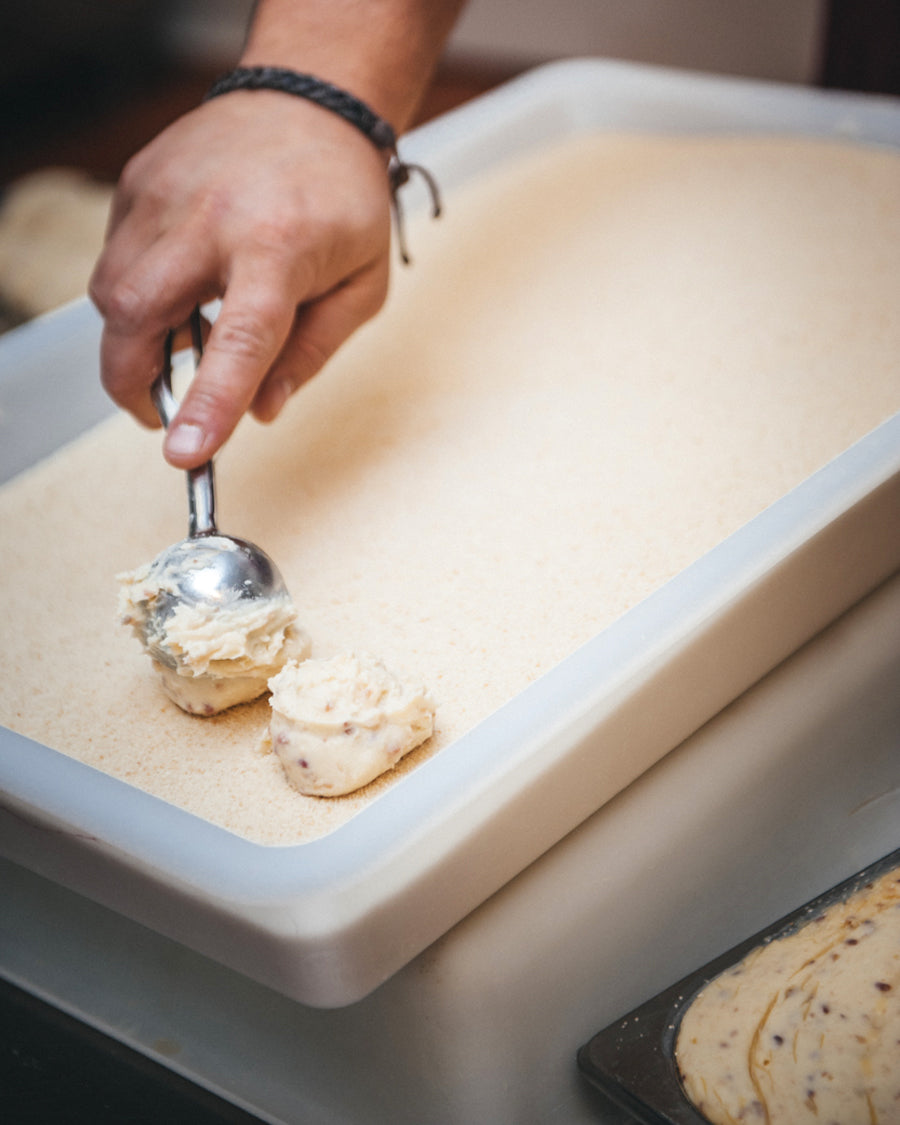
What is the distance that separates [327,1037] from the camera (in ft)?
1.91

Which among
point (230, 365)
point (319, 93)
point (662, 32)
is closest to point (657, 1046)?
point (230, 365)

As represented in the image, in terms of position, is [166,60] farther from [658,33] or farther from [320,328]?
[320,328]

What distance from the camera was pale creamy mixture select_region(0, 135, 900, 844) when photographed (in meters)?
0.66

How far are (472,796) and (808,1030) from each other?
0.19 metres

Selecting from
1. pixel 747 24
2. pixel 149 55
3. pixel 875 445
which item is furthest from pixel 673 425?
pixel 149 55

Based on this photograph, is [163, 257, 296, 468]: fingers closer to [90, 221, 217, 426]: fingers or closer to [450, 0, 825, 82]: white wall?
[90, 221, 217, 426]: fingers

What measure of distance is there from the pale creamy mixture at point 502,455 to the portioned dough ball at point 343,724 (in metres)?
0.01

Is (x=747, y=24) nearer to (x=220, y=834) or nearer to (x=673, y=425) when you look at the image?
(x=673, y=425)

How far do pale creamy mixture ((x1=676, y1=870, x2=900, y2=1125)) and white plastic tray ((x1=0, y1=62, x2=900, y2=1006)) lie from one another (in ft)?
0.36

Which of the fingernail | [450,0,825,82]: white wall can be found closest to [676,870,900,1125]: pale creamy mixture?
the fingernail

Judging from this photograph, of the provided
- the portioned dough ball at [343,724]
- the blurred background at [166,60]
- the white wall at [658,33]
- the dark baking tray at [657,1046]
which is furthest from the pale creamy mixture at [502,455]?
the white wall at [658,33]

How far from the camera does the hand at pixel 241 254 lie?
0.74 metres

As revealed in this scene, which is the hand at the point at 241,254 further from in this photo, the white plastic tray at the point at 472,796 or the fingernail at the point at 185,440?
the white plastic tray at the point at 472,796

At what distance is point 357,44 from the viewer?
0.93 m
